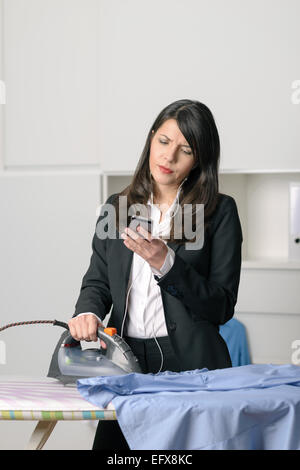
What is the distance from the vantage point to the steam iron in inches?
57.0

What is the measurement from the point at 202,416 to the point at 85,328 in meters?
0.40

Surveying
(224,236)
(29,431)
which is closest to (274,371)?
(224,236)

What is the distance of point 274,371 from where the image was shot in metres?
1.39

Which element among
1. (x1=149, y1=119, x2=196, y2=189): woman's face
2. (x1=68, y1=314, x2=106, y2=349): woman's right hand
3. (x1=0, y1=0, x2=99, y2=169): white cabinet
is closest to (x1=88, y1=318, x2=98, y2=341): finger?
(x1=68, y1=314, x2=106, y2=349): woman's right hand

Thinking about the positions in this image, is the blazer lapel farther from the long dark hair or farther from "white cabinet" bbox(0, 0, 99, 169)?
"white cabinet" bbox(0, 0, 99, 169)

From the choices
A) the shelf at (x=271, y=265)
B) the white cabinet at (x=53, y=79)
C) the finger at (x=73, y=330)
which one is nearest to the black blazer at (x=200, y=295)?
the finger at (x=73, y=330)

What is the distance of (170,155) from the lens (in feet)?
5.33

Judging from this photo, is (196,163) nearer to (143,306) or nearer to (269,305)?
(143,306)

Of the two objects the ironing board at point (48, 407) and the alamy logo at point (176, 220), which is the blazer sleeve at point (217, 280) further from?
the ironing board at point (48, 407)

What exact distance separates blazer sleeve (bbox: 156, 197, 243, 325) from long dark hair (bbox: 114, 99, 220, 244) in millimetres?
48

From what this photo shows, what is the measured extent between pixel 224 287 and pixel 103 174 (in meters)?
1.46

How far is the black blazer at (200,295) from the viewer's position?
1.58m
